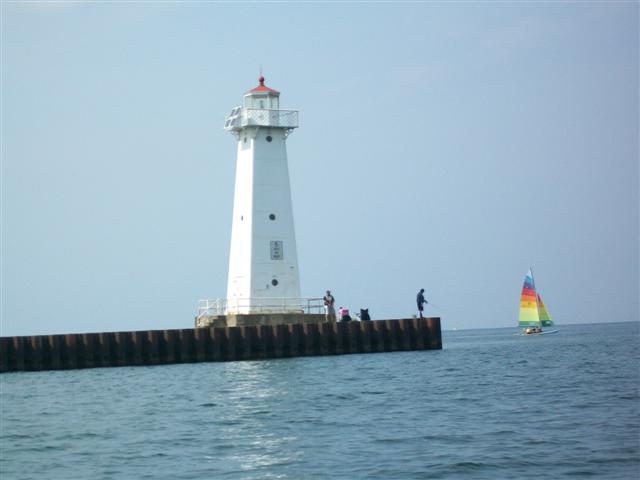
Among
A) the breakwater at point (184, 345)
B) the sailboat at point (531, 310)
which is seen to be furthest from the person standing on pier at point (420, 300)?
the sailboat at point (531, 310)

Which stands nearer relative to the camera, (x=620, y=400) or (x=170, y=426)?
(x=170, y=426)

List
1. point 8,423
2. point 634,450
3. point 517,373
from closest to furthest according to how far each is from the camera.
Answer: point 634,450, point 8,423, point 517,373

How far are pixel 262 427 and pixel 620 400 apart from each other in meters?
9.46

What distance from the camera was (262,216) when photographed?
147 ft

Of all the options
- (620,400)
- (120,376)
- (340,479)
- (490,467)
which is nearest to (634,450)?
(490,467)

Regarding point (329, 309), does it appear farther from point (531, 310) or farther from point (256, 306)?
point (531, 310)

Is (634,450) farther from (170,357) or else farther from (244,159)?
(244,159)

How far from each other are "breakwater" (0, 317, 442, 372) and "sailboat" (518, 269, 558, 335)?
3256 centimetres

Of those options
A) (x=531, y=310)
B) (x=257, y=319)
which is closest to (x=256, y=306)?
(x=257, y=319)

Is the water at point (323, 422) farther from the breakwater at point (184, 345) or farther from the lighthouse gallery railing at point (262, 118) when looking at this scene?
the lighthouse gallery railing at point (262, 118)

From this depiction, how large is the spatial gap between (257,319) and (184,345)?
3.59 m

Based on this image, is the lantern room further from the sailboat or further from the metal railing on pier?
the sailboat

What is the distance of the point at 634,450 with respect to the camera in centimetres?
2048

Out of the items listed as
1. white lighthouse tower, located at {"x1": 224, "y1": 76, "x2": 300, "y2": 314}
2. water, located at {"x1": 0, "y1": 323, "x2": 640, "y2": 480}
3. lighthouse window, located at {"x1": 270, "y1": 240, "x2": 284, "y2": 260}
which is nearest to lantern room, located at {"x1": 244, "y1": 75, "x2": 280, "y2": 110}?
white lighthouse tower, located at {"x1": 224, "y1": 76, "x2": 300, "y2": 314}
